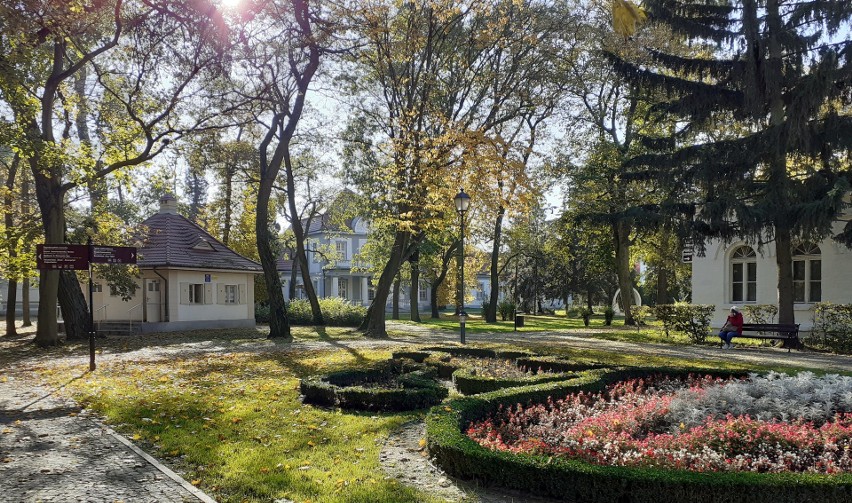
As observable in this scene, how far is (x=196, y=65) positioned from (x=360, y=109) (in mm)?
12456

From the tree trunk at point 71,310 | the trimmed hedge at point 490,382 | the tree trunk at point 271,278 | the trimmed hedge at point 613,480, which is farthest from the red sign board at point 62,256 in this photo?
the tree trunk at point 71,310

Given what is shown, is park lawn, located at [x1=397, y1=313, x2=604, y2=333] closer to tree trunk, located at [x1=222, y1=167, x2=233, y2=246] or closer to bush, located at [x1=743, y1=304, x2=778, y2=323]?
bush, located at [x1=743, y1=304, x2=778, y2=323]

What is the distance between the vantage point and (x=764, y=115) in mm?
19703

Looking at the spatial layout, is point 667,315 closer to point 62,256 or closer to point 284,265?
point 62,256

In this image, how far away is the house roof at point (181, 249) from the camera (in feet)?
89.5

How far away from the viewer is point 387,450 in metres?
6.57

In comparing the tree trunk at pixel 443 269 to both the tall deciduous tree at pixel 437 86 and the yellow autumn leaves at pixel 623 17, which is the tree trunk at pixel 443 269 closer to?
the tall deciduous tree at pixel 437 86

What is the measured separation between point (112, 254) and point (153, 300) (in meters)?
16.5

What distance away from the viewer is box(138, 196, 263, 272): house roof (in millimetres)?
27280

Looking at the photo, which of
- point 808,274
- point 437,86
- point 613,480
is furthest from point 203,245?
point 613,480

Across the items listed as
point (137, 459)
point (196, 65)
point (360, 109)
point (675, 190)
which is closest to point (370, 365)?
point (137, 459)

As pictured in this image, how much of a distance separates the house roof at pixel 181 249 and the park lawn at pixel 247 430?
48.3ft

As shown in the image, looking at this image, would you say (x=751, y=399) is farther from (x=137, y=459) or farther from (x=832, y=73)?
(x=832, y=73)

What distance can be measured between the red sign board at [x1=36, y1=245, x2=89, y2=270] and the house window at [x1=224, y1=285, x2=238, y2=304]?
18067 millimetres
